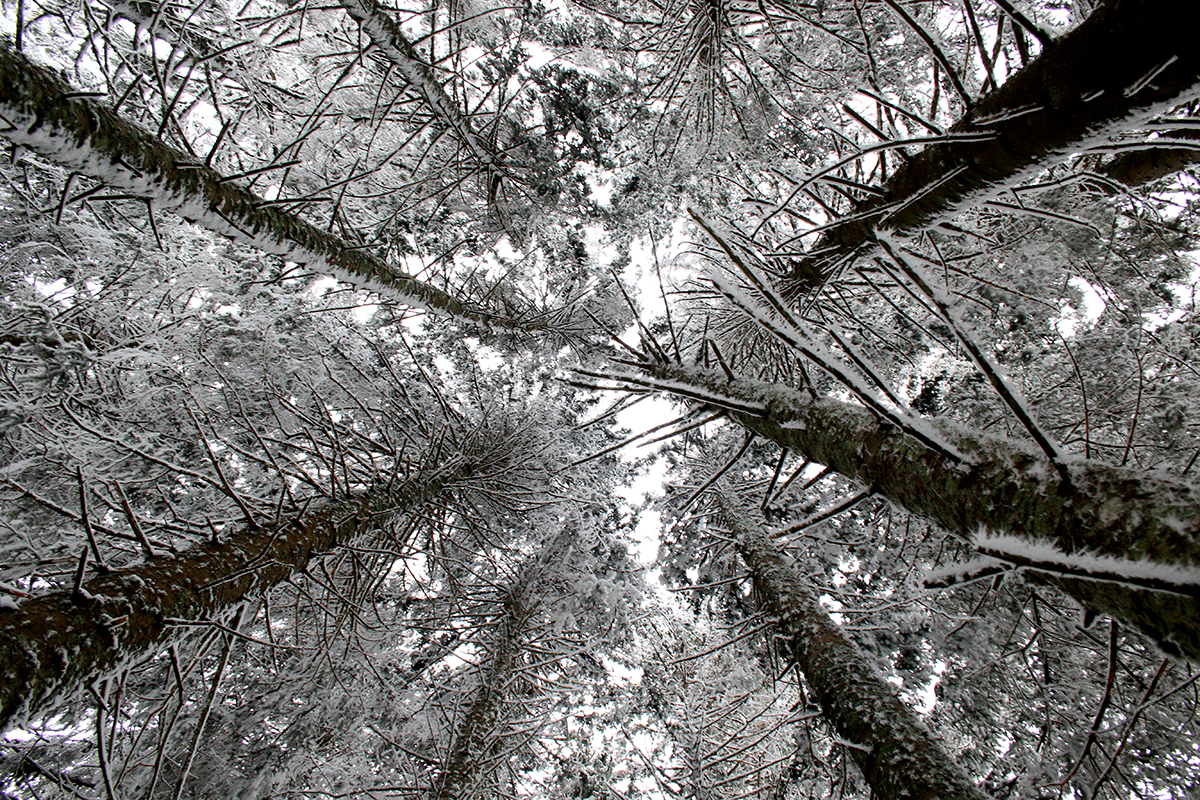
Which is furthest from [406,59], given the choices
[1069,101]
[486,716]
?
[486,716]

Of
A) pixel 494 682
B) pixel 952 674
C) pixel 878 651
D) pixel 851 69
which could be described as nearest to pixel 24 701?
pixel 494 682

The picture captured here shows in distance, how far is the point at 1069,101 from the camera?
5.19ft

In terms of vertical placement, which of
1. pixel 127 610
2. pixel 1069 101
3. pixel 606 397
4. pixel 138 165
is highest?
pixel 606 397

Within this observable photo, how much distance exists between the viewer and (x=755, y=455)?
7879 millimetres

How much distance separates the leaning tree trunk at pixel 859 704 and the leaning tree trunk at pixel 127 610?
3063 mm

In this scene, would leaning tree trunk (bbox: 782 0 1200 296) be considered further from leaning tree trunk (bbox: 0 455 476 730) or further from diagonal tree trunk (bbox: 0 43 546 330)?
diagonal tree trunk (bbox: 0 43 546 330)

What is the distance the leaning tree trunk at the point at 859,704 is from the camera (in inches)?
98.9

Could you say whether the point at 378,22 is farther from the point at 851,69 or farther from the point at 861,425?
the point at 851,69

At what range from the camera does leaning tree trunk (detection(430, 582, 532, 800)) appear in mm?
4551

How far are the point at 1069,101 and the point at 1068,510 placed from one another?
4.82 ft

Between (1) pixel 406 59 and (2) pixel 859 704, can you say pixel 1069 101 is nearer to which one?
(2) pixel 859 704

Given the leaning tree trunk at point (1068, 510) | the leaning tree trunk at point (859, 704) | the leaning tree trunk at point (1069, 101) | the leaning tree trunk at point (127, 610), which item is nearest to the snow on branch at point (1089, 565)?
the leaning tree trunk at point (1068, 510)

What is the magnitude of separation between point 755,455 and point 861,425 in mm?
6252

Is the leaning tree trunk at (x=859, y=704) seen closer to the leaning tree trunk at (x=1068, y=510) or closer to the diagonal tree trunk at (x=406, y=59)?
the leaning tree trunk at (x=1068, y=510)
